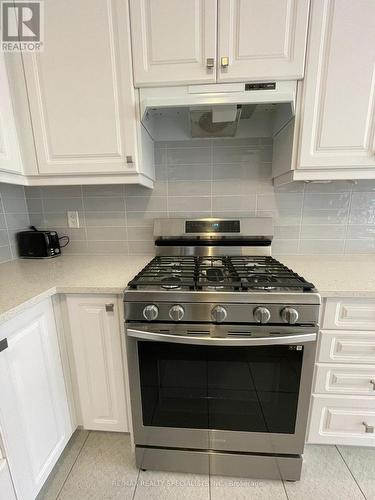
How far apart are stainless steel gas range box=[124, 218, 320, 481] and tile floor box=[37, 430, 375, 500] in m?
0.05

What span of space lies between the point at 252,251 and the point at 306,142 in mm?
670

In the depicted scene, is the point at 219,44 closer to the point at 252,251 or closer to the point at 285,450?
the point at 252,251

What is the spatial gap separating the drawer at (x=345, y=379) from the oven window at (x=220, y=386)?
173mm

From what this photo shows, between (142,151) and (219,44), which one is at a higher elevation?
(219,44)

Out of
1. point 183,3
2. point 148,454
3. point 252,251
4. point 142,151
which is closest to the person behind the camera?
point 183,3

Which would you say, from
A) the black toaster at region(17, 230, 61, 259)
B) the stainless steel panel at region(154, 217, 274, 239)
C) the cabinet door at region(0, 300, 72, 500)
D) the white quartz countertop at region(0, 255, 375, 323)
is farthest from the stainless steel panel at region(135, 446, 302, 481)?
the black toaster at region(17, 230, 61, 259)

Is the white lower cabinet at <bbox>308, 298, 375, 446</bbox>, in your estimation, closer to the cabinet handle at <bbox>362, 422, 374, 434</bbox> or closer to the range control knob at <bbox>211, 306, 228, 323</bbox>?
the cabinet handle at <bbox>362, 422, 374, 434</bbox>

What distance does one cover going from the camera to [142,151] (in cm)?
127

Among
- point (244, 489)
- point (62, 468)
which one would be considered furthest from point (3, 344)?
point (244, 489)

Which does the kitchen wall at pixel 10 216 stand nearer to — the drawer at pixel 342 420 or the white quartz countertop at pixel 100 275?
the white quartz countertop at pixel 100 275

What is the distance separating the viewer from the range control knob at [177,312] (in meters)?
0.94

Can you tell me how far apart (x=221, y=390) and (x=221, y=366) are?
0.13 metres

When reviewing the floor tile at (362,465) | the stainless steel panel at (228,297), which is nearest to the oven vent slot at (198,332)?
the stainless steel panel at (228,297)

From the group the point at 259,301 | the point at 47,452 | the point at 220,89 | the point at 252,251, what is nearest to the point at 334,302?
the point at 259,301
